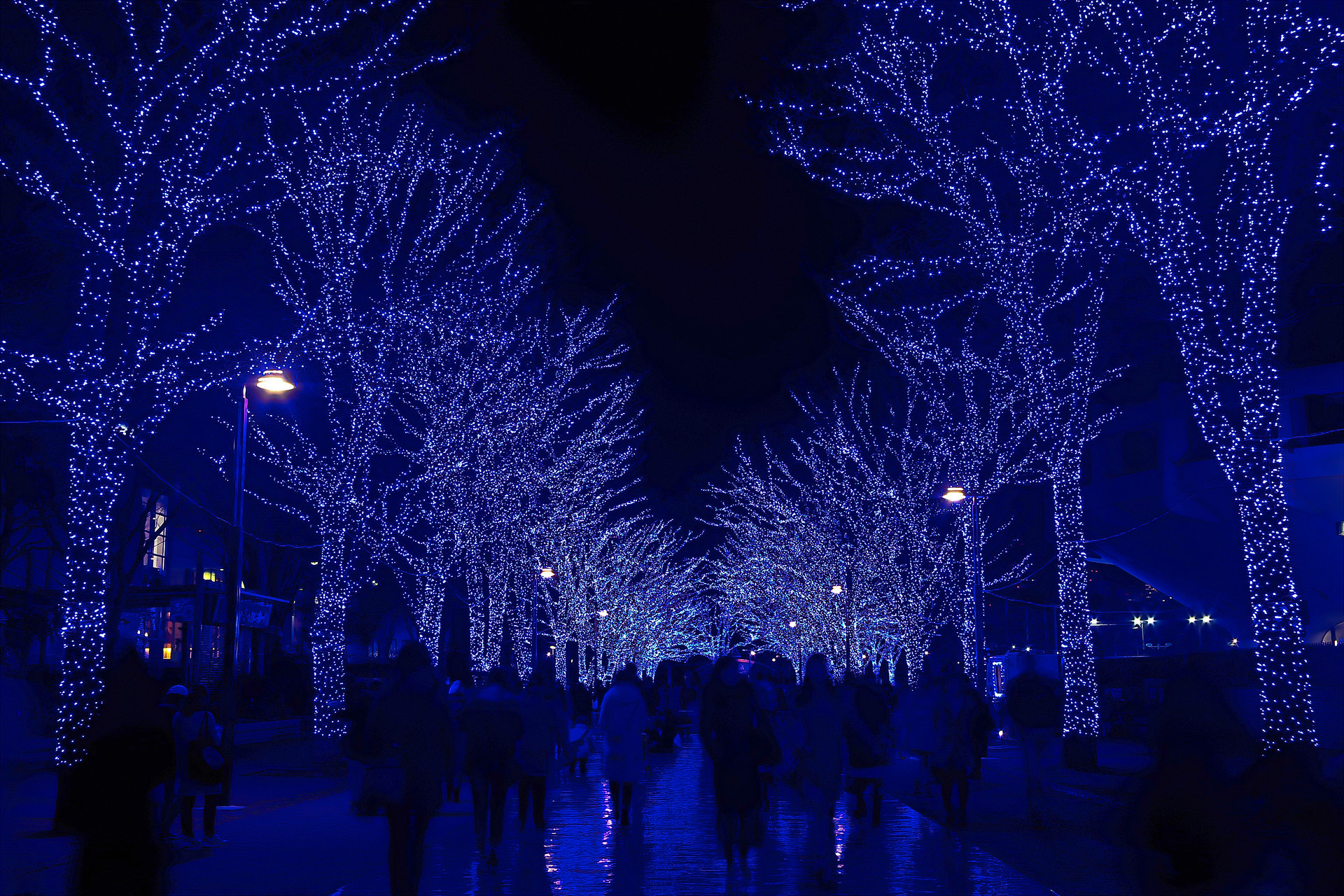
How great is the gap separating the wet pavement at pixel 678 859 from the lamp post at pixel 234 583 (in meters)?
3.17

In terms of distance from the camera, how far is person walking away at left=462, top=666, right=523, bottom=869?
12266 millimetres

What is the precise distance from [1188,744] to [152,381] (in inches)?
572

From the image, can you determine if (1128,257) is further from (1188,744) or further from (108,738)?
(108,738)

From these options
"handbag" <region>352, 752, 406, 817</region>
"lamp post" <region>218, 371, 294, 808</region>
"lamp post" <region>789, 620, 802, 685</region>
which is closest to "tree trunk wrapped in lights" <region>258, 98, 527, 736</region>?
A: "lamp post" <region>218, 371, 294, 808</region>

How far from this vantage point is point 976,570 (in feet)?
81.9

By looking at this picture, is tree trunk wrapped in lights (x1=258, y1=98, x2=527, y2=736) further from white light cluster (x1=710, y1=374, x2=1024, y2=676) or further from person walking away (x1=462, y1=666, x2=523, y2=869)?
white light cluster (x1=710, y1=374, x2=1024, y2=676)

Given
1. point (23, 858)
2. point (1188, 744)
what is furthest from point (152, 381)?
point (1188, 744)

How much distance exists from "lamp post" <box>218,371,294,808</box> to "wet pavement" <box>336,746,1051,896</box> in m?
3.17

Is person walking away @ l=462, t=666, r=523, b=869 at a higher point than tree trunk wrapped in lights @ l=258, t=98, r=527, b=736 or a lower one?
lower

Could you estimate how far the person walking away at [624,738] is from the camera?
46.1 feet

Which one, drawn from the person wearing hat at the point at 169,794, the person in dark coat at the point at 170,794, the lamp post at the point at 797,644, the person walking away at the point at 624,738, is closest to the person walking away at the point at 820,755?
the person walking away at the point at 624,738

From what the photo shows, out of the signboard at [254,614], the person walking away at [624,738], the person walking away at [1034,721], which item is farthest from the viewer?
the signboard at [254,614]

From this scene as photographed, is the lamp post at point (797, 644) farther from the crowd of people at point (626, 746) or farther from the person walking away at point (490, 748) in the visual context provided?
the person walking away at point (490, 748)

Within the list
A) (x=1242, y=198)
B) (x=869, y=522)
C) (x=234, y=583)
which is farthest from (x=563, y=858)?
(x=869, y=522)
